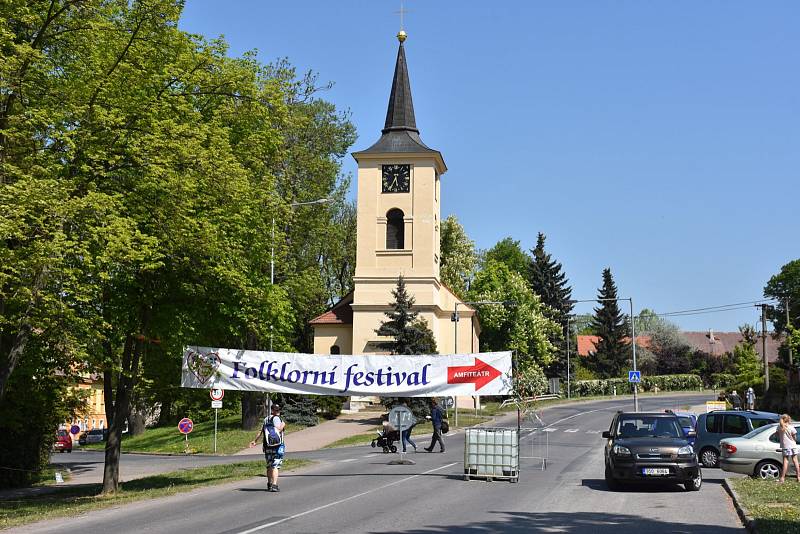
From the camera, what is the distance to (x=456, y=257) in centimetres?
8581

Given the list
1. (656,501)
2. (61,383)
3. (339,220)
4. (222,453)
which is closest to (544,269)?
A: (339,220)

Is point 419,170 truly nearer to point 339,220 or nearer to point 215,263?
point 339,220

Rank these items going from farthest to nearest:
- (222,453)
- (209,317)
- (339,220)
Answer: (339,220) < (222,453) < (209,317)

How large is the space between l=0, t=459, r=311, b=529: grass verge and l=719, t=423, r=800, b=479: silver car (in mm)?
11764

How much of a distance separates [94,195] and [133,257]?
141 centimetres

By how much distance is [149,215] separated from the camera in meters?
20.8

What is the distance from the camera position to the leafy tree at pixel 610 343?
10281 centimetres

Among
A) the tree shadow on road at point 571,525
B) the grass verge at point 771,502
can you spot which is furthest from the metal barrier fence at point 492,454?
the tree shadow on road at point 571,525

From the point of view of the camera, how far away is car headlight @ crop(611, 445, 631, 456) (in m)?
18.5

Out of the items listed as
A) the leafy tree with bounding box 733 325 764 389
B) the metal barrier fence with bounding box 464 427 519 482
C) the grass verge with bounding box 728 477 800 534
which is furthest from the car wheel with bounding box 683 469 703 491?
the leafy tree with bounding box 733 325 764 389

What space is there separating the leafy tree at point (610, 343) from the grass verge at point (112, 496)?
78.8 metres

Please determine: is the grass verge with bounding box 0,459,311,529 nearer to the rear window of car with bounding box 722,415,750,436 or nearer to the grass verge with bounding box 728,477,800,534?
the grass verge with bounding box 728,477,800,534

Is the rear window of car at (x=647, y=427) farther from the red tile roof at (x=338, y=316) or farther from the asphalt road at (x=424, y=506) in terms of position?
the red tile roof at (x=338, y=316)

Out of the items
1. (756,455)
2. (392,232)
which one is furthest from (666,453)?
(392,232)
